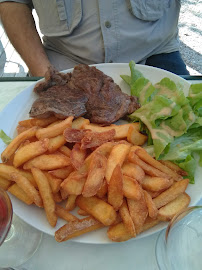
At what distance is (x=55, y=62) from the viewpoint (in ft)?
8.15

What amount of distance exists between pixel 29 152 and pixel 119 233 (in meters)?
0.57

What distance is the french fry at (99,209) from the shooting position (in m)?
1.11

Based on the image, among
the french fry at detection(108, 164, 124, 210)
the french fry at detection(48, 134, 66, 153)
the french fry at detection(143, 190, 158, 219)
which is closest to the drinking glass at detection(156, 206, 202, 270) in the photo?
the french fry at detection(143, 190, 158, 219)

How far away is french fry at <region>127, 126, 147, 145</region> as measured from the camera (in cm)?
141

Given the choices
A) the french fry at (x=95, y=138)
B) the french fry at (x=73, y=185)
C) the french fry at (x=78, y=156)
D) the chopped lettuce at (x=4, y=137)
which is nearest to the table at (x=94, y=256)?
the french fry at (x=73, y=185)

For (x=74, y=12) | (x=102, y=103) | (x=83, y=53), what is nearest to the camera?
(x=102, y=103)

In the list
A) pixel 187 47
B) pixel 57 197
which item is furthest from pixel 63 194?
pixel 187 47

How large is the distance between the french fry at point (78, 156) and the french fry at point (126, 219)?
27cm

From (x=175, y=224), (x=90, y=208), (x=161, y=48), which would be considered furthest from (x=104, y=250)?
(x=161, y=48)

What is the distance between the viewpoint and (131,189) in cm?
113

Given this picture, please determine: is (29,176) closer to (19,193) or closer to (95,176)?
(19,193)

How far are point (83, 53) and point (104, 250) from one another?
1.66 m

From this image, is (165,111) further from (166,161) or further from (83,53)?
(83,53)

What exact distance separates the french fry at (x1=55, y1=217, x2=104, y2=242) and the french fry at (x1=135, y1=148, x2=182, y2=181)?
0.37m
